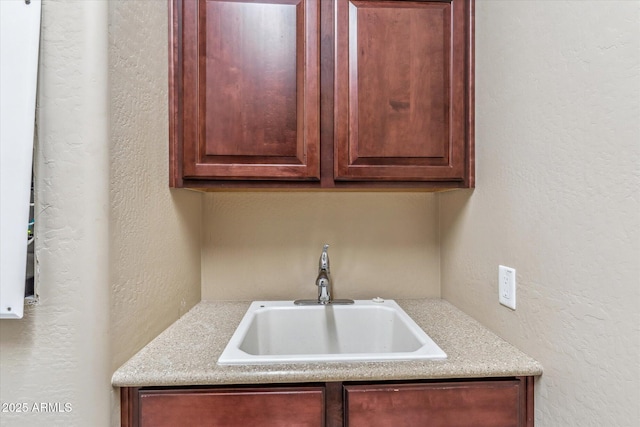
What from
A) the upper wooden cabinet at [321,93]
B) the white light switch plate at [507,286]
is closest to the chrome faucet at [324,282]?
the upper wooden cabinet at [321,93]

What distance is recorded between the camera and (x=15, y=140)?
741mm

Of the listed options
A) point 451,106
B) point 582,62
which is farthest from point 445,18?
point 582,62

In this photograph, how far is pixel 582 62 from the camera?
74 centimetres

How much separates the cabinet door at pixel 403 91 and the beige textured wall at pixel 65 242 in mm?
703

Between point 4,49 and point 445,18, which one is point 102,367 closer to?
point 4,49

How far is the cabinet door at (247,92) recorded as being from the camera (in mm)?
1125

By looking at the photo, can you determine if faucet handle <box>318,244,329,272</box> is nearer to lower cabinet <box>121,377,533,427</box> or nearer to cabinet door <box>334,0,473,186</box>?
cabinet door <box>334,0,473,186</box>

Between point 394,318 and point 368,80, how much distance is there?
881 millimetres

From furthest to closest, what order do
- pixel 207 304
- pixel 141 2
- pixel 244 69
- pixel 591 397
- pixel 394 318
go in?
pixel 207 304 < pixel 394 318 < pixel 244 69 < pixel 141 2 < pixel 591 397

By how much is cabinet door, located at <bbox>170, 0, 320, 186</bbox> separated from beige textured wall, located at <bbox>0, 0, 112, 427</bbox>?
1.11ft

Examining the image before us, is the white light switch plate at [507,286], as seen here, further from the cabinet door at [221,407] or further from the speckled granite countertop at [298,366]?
the cabinet door at [221,407]

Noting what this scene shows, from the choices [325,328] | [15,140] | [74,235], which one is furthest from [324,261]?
[15,140]

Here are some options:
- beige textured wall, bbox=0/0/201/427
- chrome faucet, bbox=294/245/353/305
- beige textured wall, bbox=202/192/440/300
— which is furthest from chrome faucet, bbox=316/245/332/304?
beige textured wall, bbox=0/0/201/427

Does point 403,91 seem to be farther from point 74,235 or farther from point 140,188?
point 74,235
